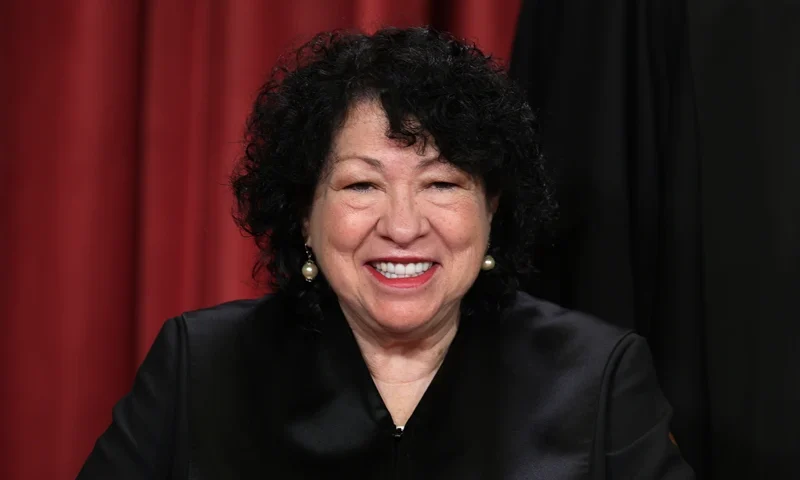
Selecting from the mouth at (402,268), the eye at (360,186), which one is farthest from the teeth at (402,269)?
the eye at (360,186)

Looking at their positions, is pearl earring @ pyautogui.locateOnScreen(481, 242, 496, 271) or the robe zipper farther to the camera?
pearl earring @ pyautogui.locateOnScreen(481, 242, 496, 271)

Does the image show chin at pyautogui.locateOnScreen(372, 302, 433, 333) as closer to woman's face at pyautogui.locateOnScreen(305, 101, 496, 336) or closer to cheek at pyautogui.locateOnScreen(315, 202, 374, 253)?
woman's face at pyautogui.locateOnScreen(305, 101, 496, 336)

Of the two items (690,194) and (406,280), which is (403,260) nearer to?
(406,280)

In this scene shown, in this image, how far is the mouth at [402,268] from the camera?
1.38m

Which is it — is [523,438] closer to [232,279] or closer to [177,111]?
[232,279]

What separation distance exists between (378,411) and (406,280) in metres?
0.22

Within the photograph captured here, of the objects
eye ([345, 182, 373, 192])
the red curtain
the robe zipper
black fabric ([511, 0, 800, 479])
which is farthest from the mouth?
the red curtain

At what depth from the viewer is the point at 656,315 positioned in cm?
161

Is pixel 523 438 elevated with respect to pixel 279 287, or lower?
lower

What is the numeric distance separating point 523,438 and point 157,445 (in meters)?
0.60

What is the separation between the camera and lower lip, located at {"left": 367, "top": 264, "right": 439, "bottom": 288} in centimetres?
137

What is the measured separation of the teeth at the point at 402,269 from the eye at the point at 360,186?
0.12 m

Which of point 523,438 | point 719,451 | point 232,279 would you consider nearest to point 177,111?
point 232,279

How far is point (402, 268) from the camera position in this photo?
138 cm
